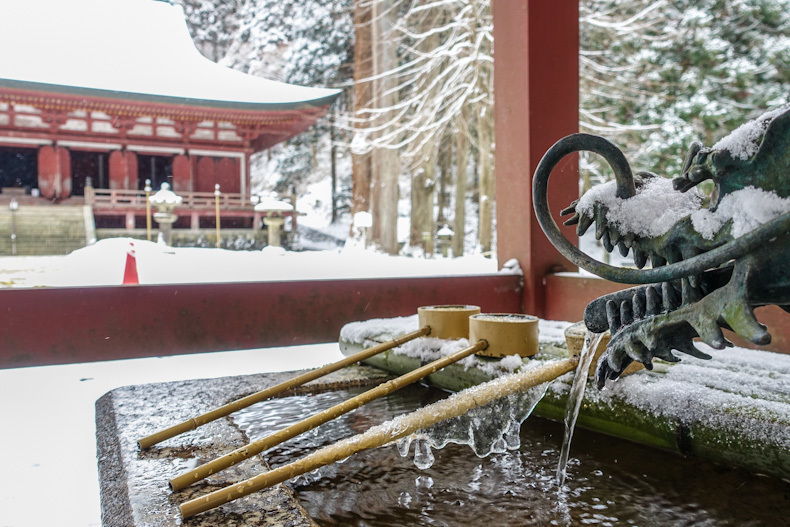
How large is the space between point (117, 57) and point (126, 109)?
1.10 meters

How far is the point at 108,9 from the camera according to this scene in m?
9.04

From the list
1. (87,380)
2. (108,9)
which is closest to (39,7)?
(108,9)

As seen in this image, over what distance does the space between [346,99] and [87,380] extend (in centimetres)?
1079

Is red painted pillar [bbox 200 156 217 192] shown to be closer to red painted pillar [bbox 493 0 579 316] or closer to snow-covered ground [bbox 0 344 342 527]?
snow-covered ground [bbox 0 344 342 527]

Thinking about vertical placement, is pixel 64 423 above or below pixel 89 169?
below

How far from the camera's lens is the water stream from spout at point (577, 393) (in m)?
1.02

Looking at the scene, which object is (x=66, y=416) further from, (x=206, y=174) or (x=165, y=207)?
(x=206, y=174)

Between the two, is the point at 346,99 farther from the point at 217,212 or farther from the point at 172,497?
the point at 172,497

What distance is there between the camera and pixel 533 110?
2.75 meters

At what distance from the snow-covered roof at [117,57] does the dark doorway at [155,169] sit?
2826mm

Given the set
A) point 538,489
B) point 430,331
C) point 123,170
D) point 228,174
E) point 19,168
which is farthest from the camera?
point 228,174

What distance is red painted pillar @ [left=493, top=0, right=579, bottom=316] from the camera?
2.74m

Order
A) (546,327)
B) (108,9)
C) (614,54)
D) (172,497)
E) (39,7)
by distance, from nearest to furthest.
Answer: (172,497) < (546,327) < (39,7) < (108,9) < (614,54)

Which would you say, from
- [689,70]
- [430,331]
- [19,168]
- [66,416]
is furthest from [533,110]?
[19,168]
